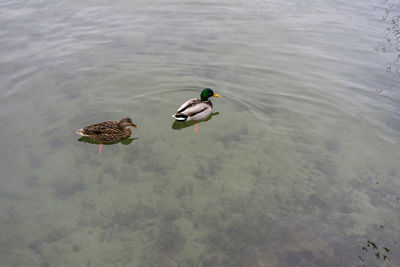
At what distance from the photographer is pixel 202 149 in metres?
6.88

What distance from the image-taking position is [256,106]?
8.28m

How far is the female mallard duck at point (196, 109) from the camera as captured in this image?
7.55 m

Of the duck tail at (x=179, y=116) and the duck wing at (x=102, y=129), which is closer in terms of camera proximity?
the duck wing at (x=102, y=129)

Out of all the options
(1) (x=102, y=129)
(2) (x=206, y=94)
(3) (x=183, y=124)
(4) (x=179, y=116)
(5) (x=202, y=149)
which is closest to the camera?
(1) (x=102, y=129)

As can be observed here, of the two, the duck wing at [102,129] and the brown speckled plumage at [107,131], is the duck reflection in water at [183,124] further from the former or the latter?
the duck wing at [102,129]

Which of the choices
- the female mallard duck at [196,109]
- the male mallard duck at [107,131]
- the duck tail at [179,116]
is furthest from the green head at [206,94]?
the male mallard duck at [107,131]

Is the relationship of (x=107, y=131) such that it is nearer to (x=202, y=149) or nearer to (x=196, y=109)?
(x=202, y=149)

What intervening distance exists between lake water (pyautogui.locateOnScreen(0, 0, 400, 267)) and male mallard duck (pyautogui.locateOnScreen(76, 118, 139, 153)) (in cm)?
24

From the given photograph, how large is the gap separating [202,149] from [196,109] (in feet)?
4.39

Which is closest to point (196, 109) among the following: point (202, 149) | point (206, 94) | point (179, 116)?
point (179, 116)

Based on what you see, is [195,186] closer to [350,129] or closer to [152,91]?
[152,91]

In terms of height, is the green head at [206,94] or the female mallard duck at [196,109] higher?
the green head at [206,94]

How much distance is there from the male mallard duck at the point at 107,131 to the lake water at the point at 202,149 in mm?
238

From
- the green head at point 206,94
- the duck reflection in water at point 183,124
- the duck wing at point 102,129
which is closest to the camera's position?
the duck wing at point 102,129
